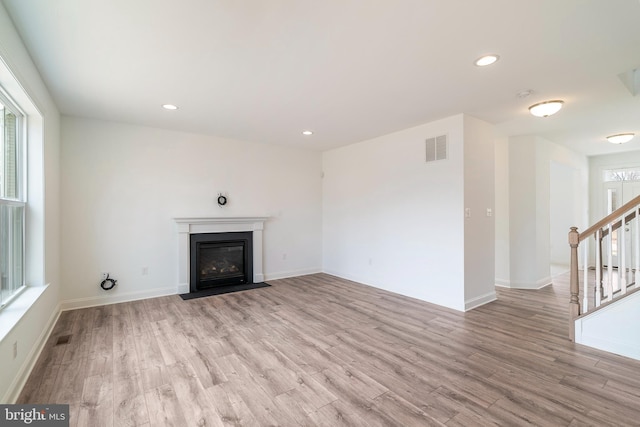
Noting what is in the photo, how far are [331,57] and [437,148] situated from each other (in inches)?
93.2

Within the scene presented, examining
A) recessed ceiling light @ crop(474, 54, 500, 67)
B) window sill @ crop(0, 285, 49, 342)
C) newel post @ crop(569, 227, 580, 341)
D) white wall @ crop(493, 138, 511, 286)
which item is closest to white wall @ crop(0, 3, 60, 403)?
window sill @ crop(0, 285, 49, 342)

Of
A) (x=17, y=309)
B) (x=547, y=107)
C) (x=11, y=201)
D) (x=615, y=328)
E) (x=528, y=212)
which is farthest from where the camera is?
(x=528, y=212)

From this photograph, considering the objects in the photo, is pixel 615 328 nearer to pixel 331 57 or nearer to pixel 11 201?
pixel 331 57

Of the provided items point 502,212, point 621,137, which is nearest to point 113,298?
point 502,212

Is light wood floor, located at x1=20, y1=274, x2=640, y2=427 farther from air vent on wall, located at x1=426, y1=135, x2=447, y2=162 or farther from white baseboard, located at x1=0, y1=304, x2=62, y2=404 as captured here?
air vent on wall, located at x1=426, y1=135, x2=447, y2=162

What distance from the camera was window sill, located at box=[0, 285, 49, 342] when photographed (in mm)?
2059

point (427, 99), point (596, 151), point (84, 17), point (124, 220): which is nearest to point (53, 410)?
point (84, 17)

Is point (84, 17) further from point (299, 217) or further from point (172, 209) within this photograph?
point (299, 217)

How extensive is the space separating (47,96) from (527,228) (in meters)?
7.02

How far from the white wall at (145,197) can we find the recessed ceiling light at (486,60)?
4.00 meters

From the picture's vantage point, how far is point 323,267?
21.1ft

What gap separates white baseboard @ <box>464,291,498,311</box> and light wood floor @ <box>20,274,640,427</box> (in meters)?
0.10

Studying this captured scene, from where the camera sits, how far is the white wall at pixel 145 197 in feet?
13.4

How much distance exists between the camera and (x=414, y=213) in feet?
14.8
